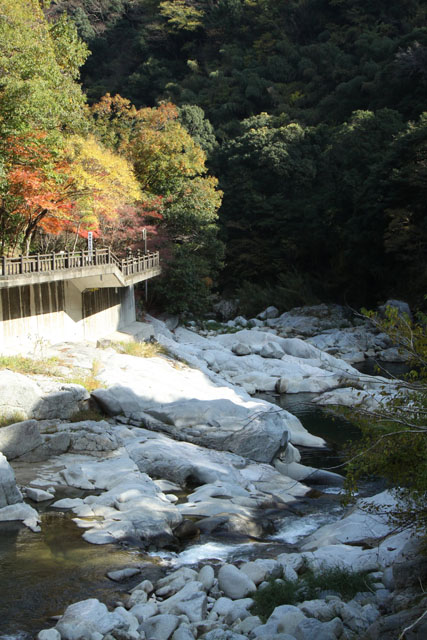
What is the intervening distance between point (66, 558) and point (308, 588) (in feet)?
12.5

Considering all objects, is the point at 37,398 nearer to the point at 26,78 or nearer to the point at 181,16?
the point at 26,78

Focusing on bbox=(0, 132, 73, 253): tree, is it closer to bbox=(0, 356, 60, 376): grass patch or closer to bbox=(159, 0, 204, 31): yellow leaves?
bbox=(0, 356, 60, 376): grass patch

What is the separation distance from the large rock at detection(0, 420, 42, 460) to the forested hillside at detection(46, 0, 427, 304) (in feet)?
Result: 88.2

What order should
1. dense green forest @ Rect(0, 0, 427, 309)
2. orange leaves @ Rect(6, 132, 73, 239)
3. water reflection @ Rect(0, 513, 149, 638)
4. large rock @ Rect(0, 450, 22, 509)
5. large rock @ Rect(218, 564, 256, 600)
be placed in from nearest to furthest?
water reflection @ Rect(0, 513, 149, 638), large rock @ Rect(218, 564, 256, 600), large rock @ Rect(0, 450, 22, 509), orange leaves @ Rect(6, 132, 73, 239), dense green forest @ Rect(0, 0, 427, 309)

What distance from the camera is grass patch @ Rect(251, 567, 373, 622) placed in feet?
26.2

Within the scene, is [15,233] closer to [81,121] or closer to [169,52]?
[81,121]

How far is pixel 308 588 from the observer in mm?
8195

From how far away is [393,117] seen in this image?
42.6 metres

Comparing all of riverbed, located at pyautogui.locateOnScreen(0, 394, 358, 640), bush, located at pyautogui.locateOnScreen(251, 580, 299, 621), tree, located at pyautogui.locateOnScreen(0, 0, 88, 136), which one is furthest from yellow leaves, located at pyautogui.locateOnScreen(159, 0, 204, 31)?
bush, located at pyautogui.locateOnScreen(251, 580, 299, 621)

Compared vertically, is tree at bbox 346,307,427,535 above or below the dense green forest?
below

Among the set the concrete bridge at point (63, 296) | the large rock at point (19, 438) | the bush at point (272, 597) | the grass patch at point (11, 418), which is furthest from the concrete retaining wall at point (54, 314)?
Result: the bush at point (272, 597)

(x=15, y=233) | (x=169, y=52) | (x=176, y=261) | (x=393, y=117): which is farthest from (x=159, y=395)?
(x=169, y=52)

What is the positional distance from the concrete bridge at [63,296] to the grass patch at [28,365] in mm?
1382

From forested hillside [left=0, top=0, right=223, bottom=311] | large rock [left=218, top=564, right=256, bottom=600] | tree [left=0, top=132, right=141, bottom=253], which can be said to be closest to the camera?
large rock [left=218, top=564, right=256, bottom=600]
